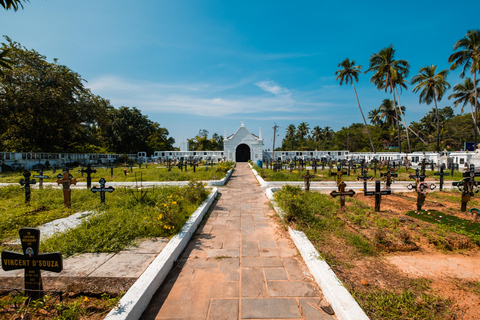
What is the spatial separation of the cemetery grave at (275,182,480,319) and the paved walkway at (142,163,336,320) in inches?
19.6

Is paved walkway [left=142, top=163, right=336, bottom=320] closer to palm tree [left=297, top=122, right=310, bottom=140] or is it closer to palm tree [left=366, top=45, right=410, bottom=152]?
palm tree [left=366, top=45, right=410, bottom=152]

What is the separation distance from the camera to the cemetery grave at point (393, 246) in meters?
2.31

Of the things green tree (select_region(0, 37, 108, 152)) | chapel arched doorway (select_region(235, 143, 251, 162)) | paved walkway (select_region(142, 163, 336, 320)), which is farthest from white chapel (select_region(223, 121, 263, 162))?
paved walkway (select_region(142, 163, 336, 320))

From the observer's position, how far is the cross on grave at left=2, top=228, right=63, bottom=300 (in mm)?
2229

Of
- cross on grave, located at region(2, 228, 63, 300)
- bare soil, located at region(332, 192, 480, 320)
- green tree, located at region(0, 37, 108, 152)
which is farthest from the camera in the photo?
green tree, located at region(0, 37, 108, 152)

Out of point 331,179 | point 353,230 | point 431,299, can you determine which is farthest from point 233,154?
point 431,299

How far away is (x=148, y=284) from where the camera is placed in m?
2.45

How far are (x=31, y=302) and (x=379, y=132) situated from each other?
5728 cm

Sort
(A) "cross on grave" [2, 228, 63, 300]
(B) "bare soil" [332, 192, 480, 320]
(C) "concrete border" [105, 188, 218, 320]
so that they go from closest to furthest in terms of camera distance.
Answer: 1. (C) "concrete border" [105, 188, 218, 320]
2. (A) "cross on grave" [2, 228, 63, 300]
3. (B) "bare soil" [332, 192, 480, 320]

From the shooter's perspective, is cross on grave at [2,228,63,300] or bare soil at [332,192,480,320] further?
bare soil at [332,192,480,320]

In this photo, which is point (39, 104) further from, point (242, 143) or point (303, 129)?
point (303, 129)

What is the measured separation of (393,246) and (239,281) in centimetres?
270

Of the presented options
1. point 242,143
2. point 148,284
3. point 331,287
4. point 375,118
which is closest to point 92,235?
point 148,284

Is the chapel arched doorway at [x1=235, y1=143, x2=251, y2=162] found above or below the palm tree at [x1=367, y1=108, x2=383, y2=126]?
below
